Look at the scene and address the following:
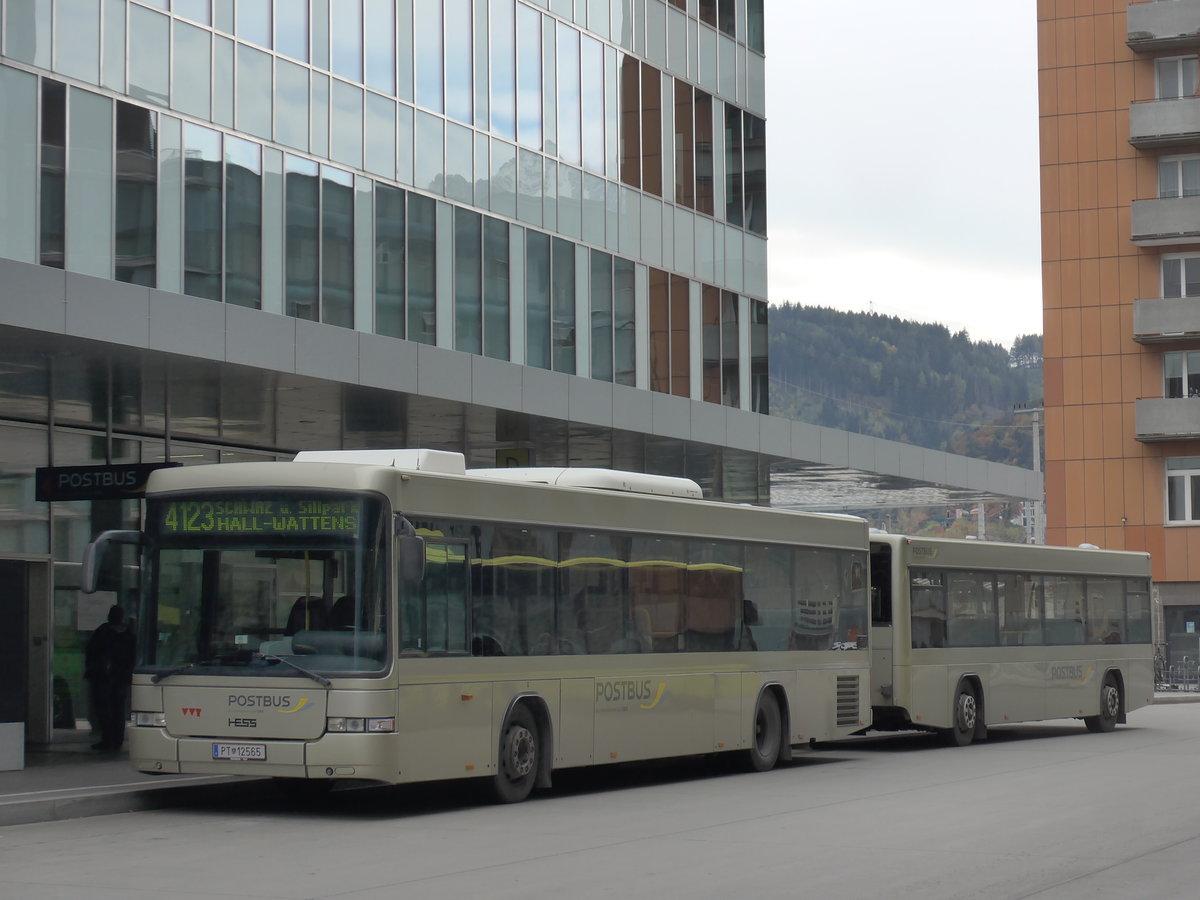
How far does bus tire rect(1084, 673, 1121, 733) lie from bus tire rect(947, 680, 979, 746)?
4.10 m

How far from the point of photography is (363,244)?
25.8 metres

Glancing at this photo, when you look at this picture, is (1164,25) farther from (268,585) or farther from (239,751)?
(239,751)

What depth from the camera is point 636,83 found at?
3278 cm

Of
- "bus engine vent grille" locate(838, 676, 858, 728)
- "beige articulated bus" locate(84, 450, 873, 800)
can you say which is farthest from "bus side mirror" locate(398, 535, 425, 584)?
"bus engine vent grille" locate(838, 676, 858, 728)

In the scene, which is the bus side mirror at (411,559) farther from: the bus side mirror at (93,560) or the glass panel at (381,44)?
the glass panel at (381,44)

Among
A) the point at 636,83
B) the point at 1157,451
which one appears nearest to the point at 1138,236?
the point at 1157,451

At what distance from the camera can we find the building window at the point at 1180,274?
188ft

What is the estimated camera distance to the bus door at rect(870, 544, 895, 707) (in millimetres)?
23328

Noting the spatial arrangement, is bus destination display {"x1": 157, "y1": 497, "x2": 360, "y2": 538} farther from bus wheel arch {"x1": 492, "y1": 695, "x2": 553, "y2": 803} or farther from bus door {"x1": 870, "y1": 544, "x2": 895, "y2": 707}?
bus door {"x1": 870, "y1": 544, "x2": 895, "y2": 707}

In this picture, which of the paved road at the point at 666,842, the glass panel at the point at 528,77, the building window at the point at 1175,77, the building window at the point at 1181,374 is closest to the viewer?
the paved road at the point at 666,842

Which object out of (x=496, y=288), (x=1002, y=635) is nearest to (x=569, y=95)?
(x=496, y=288)

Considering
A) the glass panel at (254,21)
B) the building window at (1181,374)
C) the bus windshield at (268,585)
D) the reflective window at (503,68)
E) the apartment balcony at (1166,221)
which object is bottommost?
the bus windshield at (268,585)

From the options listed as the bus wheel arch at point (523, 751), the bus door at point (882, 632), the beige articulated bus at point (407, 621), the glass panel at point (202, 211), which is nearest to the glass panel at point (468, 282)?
the glass panel at point (202, 211)

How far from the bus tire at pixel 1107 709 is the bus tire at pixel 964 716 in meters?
4.10
